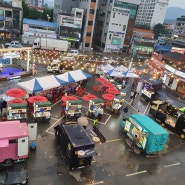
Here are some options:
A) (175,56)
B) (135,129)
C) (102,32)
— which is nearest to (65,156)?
(135,129)

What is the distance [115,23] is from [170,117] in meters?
53.9

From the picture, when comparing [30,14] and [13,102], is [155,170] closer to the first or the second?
[13,102]

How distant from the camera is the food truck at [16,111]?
68.7 feet

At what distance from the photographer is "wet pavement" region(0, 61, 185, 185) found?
1584 cm

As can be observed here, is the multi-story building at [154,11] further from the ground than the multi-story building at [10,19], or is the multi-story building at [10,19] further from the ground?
the multi-story building at [154,11]

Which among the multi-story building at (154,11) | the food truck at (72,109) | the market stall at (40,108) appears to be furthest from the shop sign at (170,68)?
the multi-story building at (154,11)

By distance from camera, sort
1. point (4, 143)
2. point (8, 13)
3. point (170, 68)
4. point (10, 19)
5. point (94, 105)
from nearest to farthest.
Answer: point (4, 143)
point (94, 105)
point (170, 68)
point (8, 13)
point (10, 19)

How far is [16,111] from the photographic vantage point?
Answer: 2120 centimetres

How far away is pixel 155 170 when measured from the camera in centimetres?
1803

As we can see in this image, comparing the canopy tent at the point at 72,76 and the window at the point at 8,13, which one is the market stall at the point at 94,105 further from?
the window at the point at 8,13

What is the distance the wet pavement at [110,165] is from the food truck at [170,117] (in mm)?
1738

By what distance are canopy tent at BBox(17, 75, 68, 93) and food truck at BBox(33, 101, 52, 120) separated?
3205 mm

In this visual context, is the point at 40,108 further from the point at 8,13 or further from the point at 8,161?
the point at 8,13

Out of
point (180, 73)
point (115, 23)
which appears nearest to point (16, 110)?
point (180, 73)
